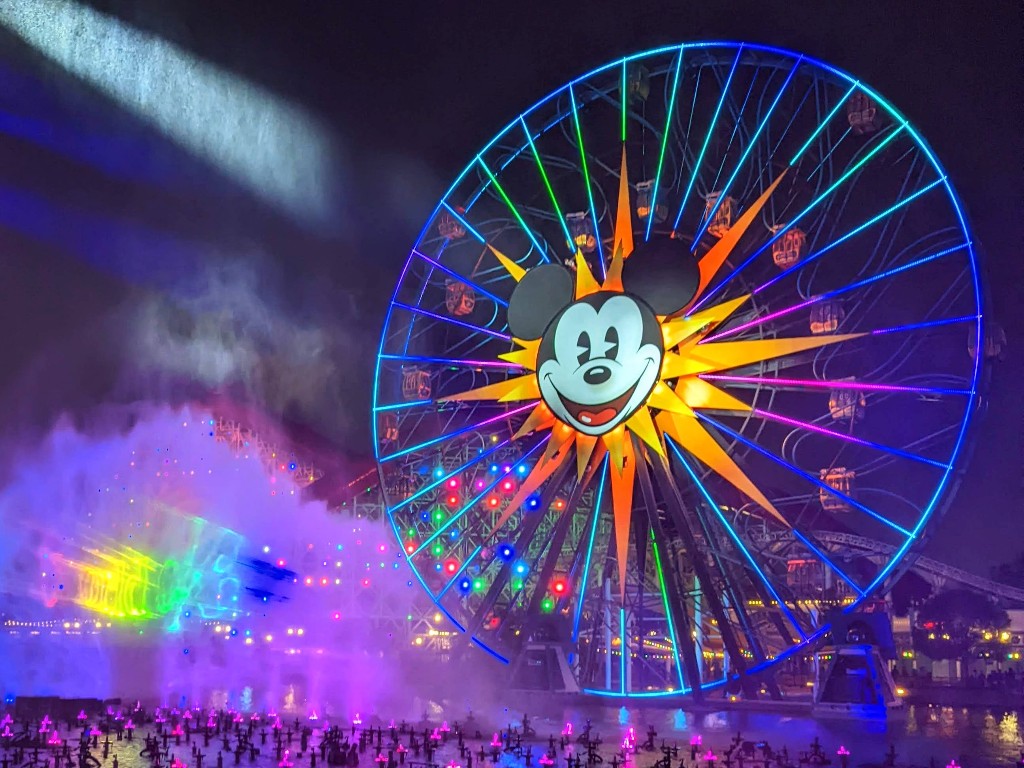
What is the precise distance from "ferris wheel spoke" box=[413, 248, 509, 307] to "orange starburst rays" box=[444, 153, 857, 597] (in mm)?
3134

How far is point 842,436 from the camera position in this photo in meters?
22.6

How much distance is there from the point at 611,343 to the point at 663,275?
7.15 feet

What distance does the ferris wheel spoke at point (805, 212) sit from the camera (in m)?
23.5

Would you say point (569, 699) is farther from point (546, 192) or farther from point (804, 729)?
point (546, 192)

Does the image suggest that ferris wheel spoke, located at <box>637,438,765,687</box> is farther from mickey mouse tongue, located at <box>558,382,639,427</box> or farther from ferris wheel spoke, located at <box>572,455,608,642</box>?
ferris wheel spoke, located at <box>572,455,608,642</box>

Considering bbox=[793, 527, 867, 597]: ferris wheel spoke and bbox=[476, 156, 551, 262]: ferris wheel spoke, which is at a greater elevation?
bbox=[476, 156, 551, 262]: ferris wheel spoke

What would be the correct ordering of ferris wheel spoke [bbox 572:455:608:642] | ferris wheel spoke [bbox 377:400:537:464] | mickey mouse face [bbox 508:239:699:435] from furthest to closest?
1. ferris wheel spoke [bbox 377:400:537:464]
2. ferris wheel spoke [bbox 572:455:608:642]
3. mickey mouse face [bbox 508:239:699:435]

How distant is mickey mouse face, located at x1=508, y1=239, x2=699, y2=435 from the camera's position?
24375 mm

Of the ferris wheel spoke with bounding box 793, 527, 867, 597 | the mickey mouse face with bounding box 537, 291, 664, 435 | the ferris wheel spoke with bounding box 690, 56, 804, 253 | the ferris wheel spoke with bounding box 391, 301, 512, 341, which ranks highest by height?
the ferris wheel spoke with bounding box 690, 56, 804, 253

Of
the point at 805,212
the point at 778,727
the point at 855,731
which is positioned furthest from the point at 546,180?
the point at 855,731

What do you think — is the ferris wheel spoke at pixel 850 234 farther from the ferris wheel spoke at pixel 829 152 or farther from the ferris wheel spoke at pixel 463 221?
the ferris wheel spoke at pixel 463 221

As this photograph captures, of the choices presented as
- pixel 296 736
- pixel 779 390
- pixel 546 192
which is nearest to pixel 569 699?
pixel 296 736

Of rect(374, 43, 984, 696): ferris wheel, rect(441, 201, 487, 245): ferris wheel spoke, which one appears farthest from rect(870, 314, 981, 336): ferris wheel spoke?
rect(441, 201, 487, 245): ferris wheel spoke

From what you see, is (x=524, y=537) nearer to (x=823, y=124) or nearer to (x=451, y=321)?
(x=451, y=321)
